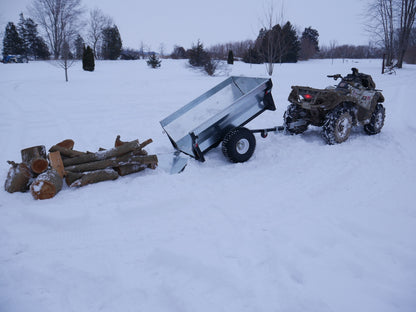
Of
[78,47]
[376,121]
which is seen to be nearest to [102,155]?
[376,121]

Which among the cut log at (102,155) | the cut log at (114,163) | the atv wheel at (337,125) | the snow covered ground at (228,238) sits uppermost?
Result: the atv wheel at (337,125)

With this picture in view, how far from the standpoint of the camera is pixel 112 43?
40.0m

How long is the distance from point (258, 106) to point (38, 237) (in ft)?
14.2

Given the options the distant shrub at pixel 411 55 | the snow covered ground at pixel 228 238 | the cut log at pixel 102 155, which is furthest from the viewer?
the distant shrub at pixel 411 55

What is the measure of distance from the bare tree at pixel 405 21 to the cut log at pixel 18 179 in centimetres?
3066

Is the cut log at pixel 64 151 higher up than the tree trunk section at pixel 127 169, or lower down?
higher up

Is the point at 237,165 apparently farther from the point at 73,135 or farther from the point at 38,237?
the point at 73,135

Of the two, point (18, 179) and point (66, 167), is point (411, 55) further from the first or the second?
point (18, 179)

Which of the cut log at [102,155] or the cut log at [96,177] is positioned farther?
the cut log at [102,155]

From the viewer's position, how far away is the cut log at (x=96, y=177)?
425 centimetres

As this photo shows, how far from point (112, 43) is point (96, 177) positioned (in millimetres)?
41511

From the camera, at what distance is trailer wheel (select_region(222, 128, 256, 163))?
5016 millimetres

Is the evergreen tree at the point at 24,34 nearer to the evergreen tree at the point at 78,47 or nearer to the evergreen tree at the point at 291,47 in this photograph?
the evergreen tree at the point at 78,47

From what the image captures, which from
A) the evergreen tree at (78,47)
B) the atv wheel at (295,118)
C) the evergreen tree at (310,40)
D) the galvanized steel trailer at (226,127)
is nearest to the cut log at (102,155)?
the galvanized steel trailer at (226,127)
